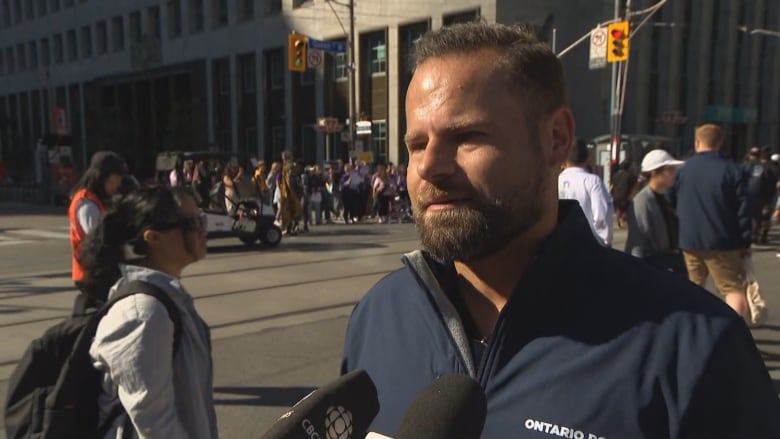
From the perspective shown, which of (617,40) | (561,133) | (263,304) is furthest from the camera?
(617,40)

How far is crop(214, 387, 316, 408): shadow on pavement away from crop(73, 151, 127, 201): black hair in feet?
5.67

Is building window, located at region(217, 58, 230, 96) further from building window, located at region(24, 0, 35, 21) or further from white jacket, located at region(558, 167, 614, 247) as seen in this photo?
white jacket, located at region(558, 167, 614, 247)

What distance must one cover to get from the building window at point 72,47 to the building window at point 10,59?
1071cm

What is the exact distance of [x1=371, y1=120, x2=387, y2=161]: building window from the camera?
32750mm

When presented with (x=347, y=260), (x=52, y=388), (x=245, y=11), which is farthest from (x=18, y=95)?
(x=52, y=388)

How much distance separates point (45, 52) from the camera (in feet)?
184

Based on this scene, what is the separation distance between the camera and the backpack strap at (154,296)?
226 centimetres

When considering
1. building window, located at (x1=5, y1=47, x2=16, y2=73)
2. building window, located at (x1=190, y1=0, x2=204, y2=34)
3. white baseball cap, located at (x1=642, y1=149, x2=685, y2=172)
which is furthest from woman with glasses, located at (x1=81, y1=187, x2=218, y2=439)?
building window, located at (x1=5, y1=47, x2=16, y2=73)

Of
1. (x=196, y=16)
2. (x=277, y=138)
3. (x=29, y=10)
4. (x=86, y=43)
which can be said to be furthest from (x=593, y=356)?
(x=29, y=10)

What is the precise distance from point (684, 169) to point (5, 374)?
6.14 metres

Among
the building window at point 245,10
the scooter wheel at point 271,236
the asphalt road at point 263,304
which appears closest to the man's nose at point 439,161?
the asphalt road at point 263,304

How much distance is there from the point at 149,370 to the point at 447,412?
1.46m

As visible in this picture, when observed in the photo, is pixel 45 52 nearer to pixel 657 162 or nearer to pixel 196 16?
pixel 196 16

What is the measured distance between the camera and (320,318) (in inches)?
293
